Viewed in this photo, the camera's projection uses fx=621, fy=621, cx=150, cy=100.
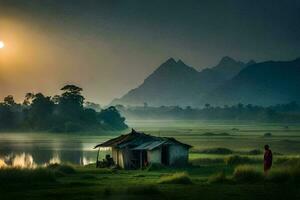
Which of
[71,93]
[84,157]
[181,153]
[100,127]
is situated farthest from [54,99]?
[181,153]

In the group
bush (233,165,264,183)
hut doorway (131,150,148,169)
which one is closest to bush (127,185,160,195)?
bush (233,165,264,183)

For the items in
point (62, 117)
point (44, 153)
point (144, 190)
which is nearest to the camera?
point (144, 190)

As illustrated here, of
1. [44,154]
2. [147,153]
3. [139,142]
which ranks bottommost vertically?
[44,154]

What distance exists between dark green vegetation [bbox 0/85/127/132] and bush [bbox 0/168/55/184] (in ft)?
447

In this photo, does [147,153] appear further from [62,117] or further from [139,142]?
[62,117]

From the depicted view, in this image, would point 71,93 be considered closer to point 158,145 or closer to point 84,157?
point 84,157

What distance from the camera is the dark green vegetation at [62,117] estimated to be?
17688 centimetres

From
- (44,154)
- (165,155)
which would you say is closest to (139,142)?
(165,155)

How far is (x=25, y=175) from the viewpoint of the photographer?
35.9 metres

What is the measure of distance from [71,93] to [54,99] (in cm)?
656

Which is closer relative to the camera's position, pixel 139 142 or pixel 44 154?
pixel 139 142

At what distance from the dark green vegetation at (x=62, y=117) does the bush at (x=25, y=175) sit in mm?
136124

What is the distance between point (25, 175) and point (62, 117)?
14221 cm

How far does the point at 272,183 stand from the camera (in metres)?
32.3
